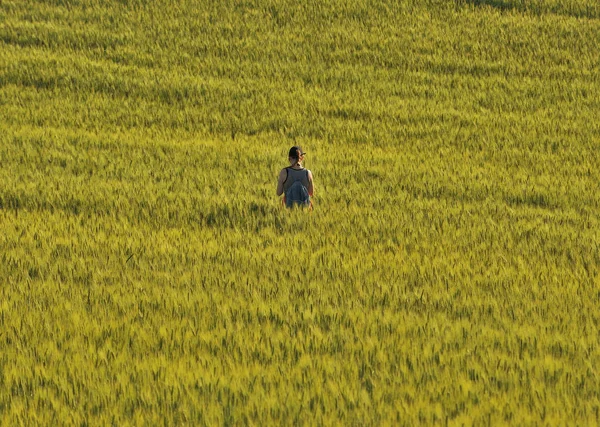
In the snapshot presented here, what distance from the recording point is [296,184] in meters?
11.2

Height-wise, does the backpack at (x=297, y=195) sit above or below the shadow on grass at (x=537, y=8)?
below

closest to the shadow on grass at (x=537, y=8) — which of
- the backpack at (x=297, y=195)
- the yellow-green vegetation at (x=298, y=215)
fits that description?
the yellow-green vegetation at (x=298, y=215)

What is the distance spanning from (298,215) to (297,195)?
0.27 meters

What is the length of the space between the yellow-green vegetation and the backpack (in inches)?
8.1

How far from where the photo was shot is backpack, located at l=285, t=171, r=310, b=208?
1126 cm

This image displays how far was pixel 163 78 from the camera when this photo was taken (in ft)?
67.2

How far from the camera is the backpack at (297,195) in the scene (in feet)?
36.9

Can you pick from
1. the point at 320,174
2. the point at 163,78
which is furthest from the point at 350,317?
the point at 163,78

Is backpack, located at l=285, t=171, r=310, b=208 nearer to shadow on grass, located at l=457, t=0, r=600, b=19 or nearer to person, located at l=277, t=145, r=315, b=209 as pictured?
person, located at l=277, t=145, r=315, b=209

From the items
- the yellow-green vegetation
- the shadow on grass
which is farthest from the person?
the shadow on grass

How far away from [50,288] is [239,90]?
41.1ft

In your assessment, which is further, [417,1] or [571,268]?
[417,1]

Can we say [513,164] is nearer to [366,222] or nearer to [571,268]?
[366,222]

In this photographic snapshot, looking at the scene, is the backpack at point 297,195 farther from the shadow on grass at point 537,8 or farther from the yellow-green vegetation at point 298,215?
the shadow on grass at point 537,8
